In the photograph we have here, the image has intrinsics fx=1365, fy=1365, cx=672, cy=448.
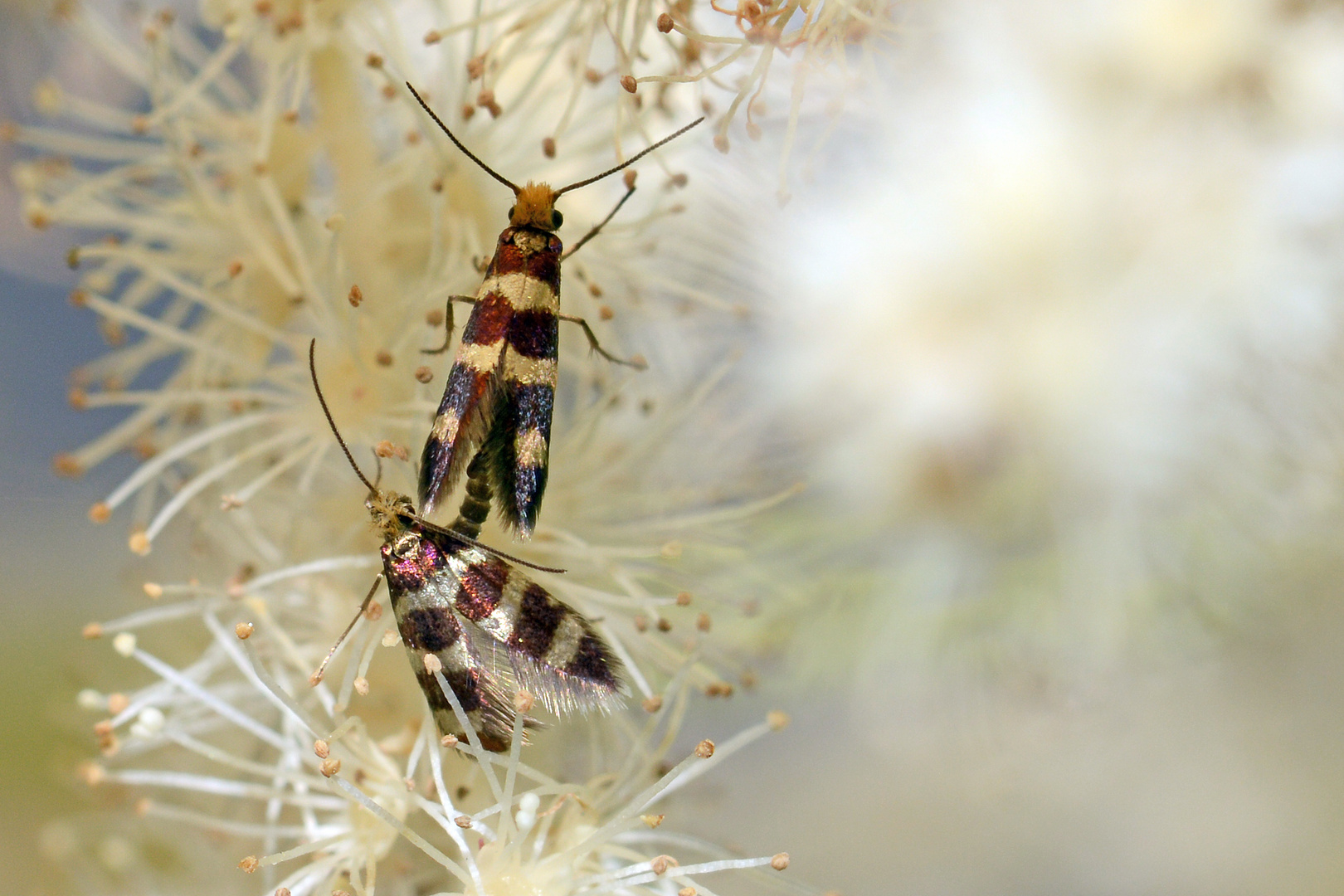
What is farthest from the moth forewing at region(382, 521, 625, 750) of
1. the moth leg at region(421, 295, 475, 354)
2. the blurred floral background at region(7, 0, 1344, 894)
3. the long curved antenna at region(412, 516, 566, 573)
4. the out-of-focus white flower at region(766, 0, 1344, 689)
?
the out-of-focus white flower at region(766, 0, 1344, 689)

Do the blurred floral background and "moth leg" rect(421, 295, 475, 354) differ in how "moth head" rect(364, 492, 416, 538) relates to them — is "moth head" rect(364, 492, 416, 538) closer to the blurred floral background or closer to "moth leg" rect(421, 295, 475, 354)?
"moth leg" rect(421, 295, 475, 354)

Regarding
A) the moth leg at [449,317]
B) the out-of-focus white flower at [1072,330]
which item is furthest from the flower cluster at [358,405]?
the out-of-focus white flower at [1072,330]

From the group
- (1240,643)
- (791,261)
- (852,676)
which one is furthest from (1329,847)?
(791,261)

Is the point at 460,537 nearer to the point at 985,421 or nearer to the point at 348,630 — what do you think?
the point at 348,630

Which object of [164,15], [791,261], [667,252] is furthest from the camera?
[791,261]

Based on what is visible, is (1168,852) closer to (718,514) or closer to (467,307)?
(718,514)

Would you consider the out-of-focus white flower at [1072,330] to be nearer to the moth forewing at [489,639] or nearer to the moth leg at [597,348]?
the moth leg at [597,348]

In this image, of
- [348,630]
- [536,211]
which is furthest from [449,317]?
[348,630]
